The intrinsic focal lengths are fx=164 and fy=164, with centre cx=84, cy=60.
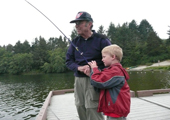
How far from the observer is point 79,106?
241cm

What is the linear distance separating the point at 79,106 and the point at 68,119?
2.41m

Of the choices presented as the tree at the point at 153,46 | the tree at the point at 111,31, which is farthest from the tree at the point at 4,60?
the tree at the point at 153,46

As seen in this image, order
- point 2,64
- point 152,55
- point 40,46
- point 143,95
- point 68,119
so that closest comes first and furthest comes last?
point 68,119, point 143,95, point 152,55, point 2,64, point 40,46

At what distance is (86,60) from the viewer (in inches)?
90.0

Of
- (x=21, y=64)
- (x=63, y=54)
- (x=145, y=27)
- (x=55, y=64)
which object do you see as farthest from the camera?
(x=145, y=27)

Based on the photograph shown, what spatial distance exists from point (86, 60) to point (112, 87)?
54 cm

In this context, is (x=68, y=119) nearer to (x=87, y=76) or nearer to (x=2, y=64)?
(x=87, y=76)

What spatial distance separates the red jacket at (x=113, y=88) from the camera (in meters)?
1.95

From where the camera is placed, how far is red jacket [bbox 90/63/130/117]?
195 centimetres

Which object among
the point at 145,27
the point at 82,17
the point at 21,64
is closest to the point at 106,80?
the point at 82,17

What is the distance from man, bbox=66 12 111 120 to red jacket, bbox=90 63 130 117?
22 centimetres

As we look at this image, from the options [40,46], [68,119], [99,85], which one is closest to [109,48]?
[99,85]

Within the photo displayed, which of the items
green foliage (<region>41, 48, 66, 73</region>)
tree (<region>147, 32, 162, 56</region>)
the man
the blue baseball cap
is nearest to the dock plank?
the man

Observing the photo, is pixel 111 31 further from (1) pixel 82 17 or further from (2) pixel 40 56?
(1) pixel 82 17
